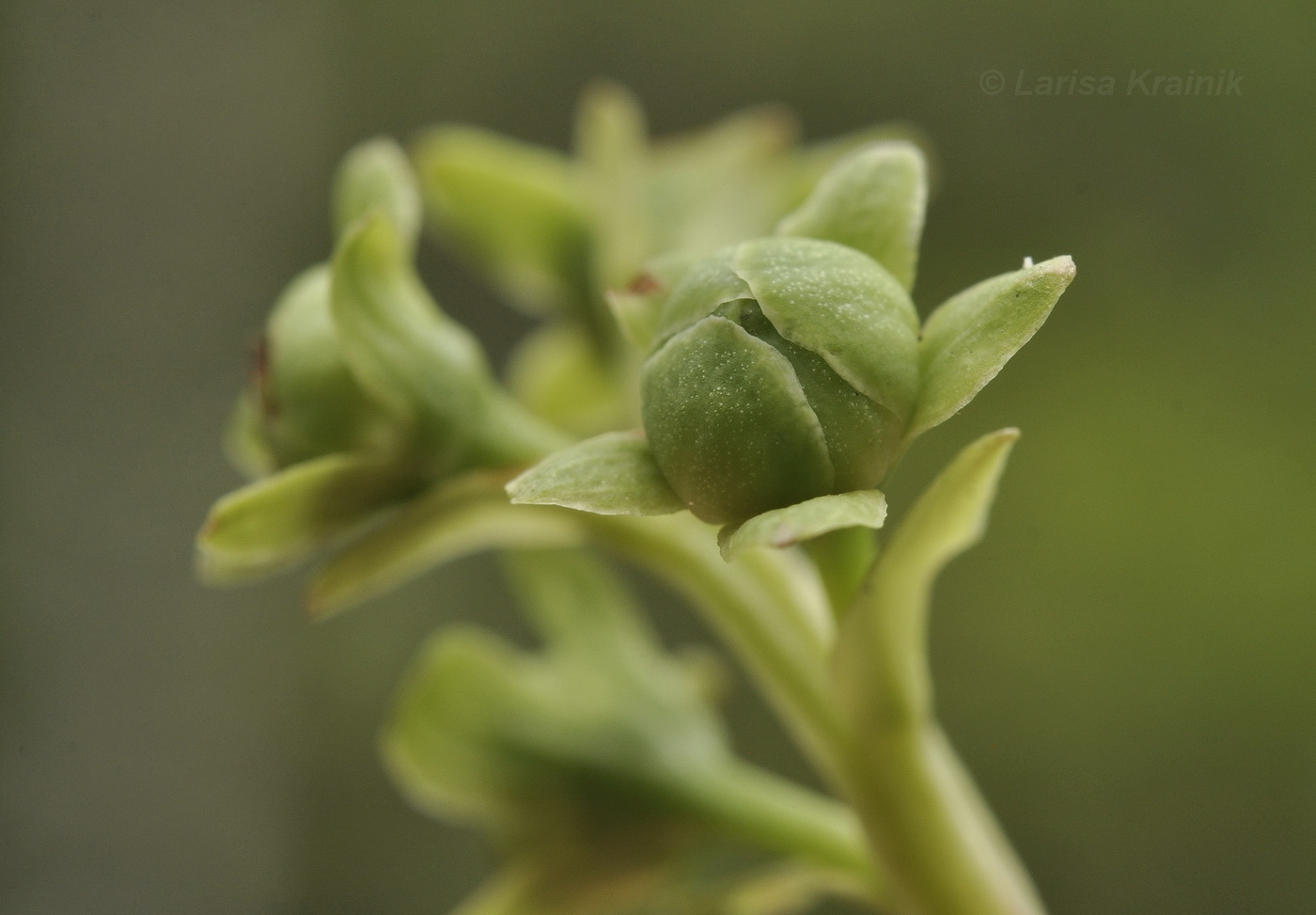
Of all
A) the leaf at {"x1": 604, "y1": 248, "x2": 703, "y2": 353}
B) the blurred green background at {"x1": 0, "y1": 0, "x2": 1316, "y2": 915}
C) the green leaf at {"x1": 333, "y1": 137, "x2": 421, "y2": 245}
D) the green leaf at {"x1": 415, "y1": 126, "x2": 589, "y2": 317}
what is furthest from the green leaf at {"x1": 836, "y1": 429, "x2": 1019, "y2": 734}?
the blurred green background at {"x1": 0, "y1": 0, "x2": 1316, "y2": 915}

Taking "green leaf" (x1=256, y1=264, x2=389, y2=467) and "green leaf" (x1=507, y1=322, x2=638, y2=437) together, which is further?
"green leaf" (x1=507, y1=322, x2=638, y2=437)

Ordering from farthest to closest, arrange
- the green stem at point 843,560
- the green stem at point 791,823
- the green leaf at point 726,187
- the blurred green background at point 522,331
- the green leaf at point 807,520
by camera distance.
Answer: the blurred green background at point 522,331 → the green leaf at point 726,187 → the green stem at point 791,823 → the green stem at point 843,560 → the green leaf at point 807,520

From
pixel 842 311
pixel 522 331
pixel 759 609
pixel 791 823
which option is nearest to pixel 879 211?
pixel 842 311

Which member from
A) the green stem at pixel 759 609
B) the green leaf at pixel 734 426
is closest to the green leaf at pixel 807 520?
the green leaf at pixel 734 426

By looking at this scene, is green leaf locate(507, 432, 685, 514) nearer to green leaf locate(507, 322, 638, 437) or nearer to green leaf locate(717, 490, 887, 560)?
green leaf locate(717, 490, 887, 560)

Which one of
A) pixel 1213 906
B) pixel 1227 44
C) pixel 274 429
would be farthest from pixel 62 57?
pixel 1213 906

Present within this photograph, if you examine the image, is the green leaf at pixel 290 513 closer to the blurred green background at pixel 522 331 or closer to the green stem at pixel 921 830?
the green stem at pixel 921 830

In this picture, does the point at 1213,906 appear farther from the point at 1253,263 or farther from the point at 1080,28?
the point at 1080,28
